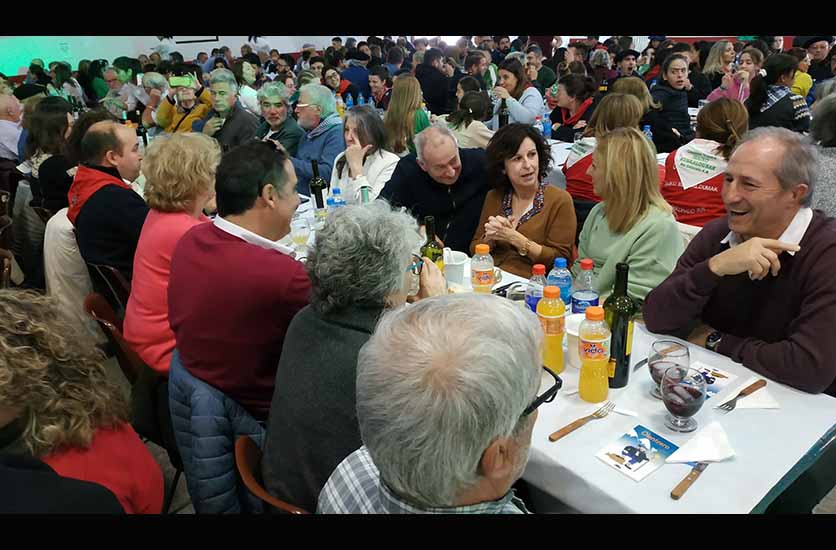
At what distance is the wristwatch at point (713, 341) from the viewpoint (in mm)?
1815

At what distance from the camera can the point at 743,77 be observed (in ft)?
20.9

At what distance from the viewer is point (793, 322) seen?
5.58 feet

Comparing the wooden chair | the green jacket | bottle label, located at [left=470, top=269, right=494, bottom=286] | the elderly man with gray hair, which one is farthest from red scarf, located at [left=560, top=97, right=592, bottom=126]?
the wooden chair

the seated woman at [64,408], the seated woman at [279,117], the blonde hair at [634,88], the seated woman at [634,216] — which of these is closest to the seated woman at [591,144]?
the blonde hair at [634,88]

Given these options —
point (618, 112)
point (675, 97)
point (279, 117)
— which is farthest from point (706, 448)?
point (675, 97)

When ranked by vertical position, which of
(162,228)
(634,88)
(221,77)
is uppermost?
(221,77)

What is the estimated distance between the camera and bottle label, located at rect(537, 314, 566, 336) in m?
1.68

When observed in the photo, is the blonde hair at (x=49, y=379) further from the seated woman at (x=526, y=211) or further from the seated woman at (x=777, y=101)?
the seated woman at (x=777, y=101)

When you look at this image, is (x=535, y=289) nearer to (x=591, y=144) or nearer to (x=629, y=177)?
(x=629, y=177)

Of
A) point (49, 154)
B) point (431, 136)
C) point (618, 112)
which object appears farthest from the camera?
point (49, 154)

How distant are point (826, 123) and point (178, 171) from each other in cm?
310

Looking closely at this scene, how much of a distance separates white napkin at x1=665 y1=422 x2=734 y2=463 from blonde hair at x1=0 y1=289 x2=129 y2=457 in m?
1.38
